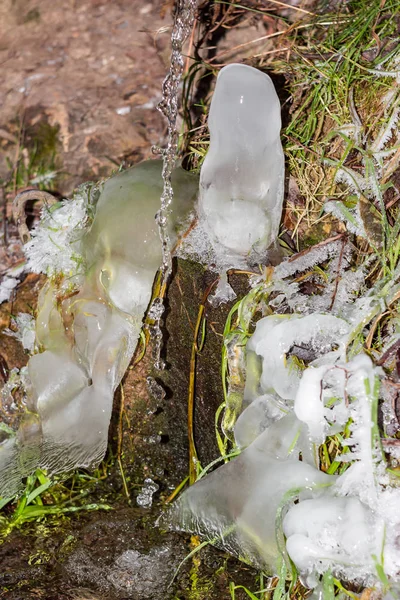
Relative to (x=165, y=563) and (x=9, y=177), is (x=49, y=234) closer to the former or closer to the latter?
(x=165, y=563)

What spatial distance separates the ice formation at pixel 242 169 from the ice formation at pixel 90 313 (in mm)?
158

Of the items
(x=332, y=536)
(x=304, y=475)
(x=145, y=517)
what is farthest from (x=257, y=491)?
(x=145, y=517)

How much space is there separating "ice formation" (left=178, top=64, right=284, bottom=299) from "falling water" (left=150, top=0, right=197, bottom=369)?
122 millimetres

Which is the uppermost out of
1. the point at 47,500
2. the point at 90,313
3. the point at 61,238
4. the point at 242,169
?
the point at 242,169

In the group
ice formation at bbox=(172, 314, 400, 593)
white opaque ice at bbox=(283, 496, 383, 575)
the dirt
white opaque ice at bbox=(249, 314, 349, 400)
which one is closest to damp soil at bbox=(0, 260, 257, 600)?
ice formation at bbox=(172, 314, 400, 593)

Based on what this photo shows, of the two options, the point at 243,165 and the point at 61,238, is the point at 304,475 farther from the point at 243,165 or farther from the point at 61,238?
the point at 61,238

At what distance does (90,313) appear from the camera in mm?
1976

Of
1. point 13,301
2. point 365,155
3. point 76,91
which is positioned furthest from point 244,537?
point 76,91

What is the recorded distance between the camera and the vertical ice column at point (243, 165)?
1699 mm

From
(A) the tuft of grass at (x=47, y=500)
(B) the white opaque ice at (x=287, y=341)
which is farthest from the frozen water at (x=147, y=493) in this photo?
(B) the white opaque ice at (x=287, y=341)

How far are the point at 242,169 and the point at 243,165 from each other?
0.01 meters

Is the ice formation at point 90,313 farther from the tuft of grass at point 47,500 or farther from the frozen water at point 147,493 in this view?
the frozen water at point 147,493

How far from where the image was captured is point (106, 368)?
1975 millimetres

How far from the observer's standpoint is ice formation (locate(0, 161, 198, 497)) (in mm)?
1910
